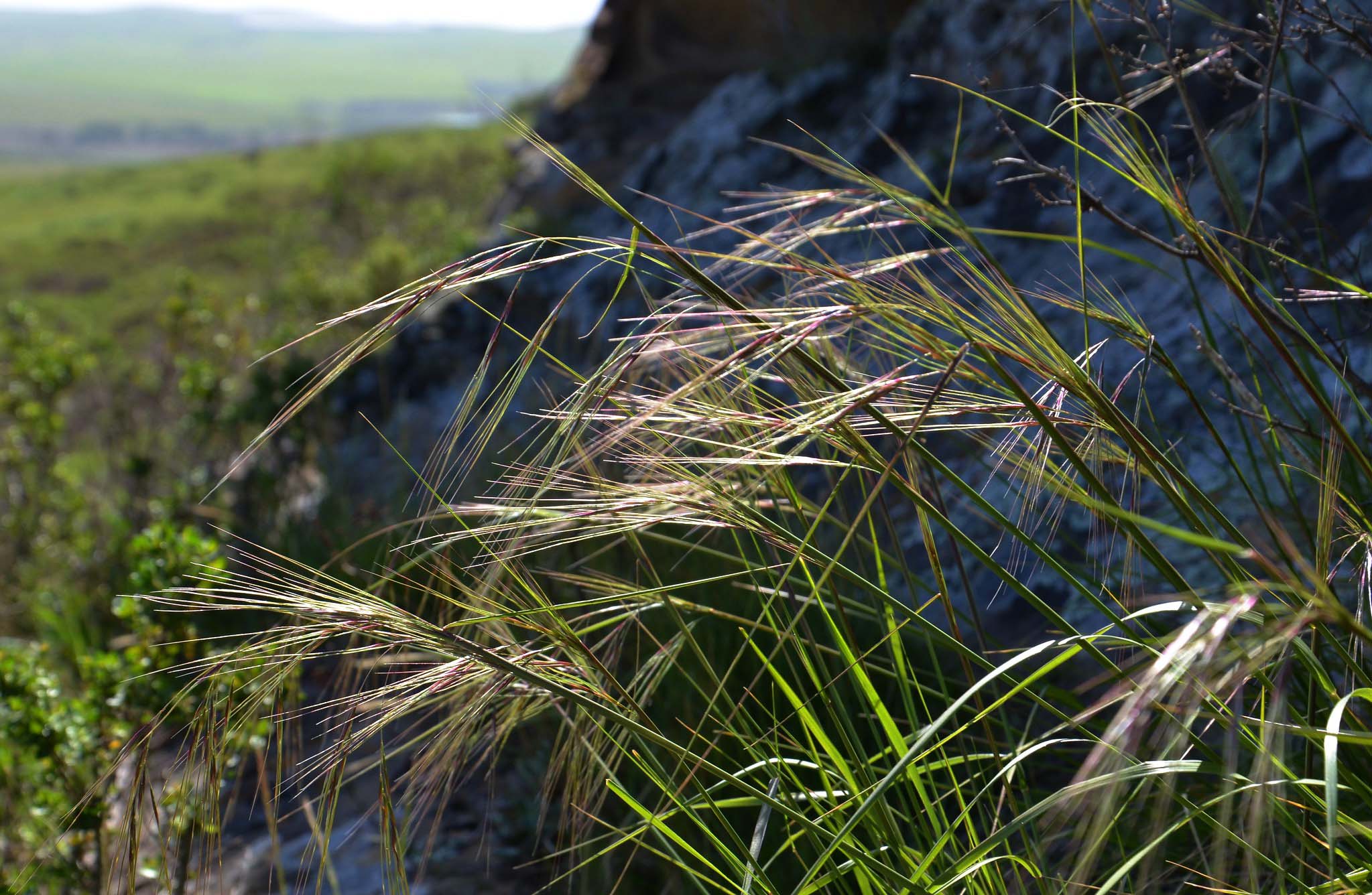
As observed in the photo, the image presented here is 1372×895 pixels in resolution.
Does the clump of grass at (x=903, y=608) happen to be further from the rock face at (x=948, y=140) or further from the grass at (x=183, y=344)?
the grass at (x=183, y=344)

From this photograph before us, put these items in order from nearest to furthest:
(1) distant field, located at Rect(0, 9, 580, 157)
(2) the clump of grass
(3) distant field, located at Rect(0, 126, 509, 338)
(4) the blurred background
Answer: (2) the clump of grass < (4) the blurred background < (3) distant field, located at Rect(0, 126, 509, 338) < (1) distant field, located at Rect(0, 9, 580, 157)

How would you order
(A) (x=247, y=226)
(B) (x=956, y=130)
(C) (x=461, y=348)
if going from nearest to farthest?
(B) (x=956, y=130) → (C) (x=461, y=348) → (A) (x=247, y=226)

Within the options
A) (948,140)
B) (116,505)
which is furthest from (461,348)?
(948,140)

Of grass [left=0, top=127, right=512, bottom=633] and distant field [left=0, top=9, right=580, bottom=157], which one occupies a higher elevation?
distant field [left=0, top=9, right=580, bottom=157]

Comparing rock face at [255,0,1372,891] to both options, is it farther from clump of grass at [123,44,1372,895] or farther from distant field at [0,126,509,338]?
distant field at [0,126,509,338]

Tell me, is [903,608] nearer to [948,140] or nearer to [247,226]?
[948,140]

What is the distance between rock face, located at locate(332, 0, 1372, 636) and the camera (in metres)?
2.09

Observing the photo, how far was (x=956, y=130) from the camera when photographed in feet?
7.07

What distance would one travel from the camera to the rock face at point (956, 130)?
2.09 m

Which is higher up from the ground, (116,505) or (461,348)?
(461,348)

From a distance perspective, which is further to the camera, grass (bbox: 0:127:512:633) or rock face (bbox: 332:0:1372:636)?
grass (bbox: 0:127:512:633)

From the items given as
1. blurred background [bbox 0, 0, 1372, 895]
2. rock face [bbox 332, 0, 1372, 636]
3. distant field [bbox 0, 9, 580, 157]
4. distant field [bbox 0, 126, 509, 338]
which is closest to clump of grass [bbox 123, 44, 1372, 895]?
blurred background [bbox 0, 0, 1372, 895]

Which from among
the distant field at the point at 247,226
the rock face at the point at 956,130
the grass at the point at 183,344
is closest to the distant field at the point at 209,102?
the distant field at the point at 247,226

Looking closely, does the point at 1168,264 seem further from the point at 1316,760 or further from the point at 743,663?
the point at 1316,760
